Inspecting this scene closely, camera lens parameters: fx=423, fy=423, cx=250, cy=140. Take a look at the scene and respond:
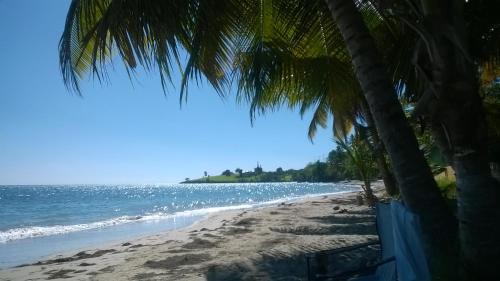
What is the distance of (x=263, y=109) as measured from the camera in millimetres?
8219

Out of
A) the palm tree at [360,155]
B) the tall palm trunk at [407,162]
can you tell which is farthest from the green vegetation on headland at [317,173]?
the tall palm trunk at [407,162]

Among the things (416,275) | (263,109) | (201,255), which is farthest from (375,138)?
(416,275)

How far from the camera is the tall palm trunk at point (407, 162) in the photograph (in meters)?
3.37

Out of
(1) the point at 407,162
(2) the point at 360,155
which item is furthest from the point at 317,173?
(1) the point at 407,162

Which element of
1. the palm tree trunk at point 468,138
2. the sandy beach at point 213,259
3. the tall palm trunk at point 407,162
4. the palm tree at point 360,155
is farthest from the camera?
the palm tree at point 360,155

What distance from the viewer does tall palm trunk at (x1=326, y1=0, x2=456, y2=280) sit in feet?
11.1

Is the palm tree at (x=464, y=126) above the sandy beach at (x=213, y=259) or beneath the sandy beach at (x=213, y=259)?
above

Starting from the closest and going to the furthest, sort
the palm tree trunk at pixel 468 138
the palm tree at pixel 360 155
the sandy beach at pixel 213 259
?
the palm tree trunk at pixel 468 138 → the sandy beach at pixel 213 259 → the palm tree at pixel 360 155

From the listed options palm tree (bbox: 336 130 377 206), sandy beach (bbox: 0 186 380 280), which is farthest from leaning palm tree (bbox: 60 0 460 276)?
palm tree (bbox: 336 130 377 206)

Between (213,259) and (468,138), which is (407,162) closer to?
(468,138)

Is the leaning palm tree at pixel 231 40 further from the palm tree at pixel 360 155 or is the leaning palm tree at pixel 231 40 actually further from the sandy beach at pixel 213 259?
the palm tree at pixel 360 155

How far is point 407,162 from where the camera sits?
3.43 meters

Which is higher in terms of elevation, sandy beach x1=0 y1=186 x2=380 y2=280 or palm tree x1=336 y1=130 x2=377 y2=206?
palm tree x1=336 y1=130 x2=377 y2=206

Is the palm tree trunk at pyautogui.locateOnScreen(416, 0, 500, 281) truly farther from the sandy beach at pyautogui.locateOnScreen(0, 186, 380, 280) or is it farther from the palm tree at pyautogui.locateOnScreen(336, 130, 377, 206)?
the palm tree at pyautogui.locateOnScreen(336, 130, 377, 206)
